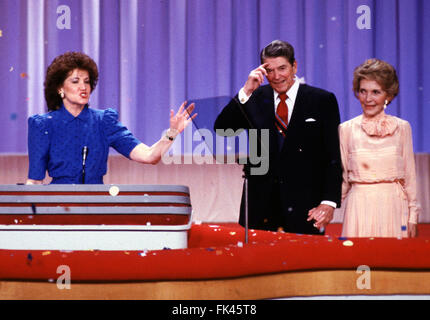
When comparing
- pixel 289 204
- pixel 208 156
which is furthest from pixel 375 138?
pixel 208 156

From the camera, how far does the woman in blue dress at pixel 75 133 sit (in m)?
1.62

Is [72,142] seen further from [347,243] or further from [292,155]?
[347,243]

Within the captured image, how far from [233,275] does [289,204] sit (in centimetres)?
83

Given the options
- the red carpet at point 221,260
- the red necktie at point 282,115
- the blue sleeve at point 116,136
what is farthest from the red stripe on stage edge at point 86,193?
the red necktie at point 282,115

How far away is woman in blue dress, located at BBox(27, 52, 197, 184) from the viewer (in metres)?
1.62

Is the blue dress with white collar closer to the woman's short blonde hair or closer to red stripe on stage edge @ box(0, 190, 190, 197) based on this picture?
red stripe on stage edge @ box(0, 190, 190, 197)

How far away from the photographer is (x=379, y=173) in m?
1.92

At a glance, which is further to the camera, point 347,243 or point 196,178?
point 196,178

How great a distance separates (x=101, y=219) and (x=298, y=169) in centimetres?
95

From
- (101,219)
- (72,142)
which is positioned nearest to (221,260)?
(101,219)

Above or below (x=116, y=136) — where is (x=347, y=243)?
below

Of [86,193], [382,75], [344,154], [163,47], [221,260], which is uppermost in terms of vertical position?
[163,47]

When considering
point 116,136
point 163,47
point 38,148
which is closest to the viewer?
point 38,148

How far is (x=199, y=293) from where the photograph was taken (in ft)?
3.45
